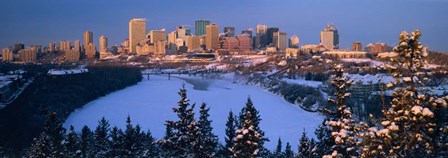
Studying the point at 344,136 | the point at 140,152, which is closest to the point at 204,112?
the point at 140,152

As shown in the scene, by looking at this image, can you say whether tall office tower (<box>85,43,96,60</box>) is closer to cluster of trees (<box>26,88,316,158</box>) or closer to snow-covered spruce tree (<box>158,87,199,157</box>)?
cluster of trees (<box>26,88,316,158</box>)

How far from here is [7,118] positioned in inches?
601

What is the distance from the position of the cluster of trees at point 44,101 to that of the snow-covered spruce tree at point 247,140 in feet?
11.8

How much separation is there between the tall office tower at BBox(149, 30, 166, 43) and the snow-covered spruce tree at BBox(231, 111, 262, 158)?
338ft

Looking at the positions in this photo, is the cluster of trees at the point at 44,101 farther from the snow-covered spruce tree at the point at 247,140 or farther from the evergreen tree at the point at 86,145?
the snow-covered spruce tree at the point at 247,140

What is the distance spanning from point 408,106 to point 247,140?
2.54 m

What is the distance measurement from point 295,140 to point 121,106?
10.5m

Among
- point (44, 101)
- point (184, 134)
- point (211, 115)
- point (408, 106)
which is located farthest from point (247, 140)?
point (44, 101)

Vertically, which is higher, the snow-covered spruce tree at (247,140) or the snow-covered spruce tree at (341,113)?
the snow-covered spruce tree at (341,113)

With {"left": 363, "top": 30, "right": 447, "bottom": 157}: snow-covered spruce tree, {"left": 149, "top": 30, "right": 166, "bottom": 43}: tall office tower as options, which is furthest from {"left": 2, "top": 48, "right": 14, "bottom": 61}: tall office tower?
{"left": 363, "top": 30, "right": 447, "bottom": 157}: snow-covered spruce tree

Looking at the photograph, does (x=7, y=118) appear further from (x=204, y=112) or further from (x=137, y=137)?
(x=204, y=112)

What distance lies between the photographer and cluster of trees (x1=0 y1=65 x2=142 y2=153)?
12539 millimetres

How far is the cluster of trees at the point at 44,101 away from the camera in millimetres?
12539

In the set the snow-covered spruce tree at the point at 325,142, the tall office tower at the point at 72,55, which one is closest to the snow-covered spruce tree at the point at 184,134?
the snow-covered spruce tree at the point at 325,142
